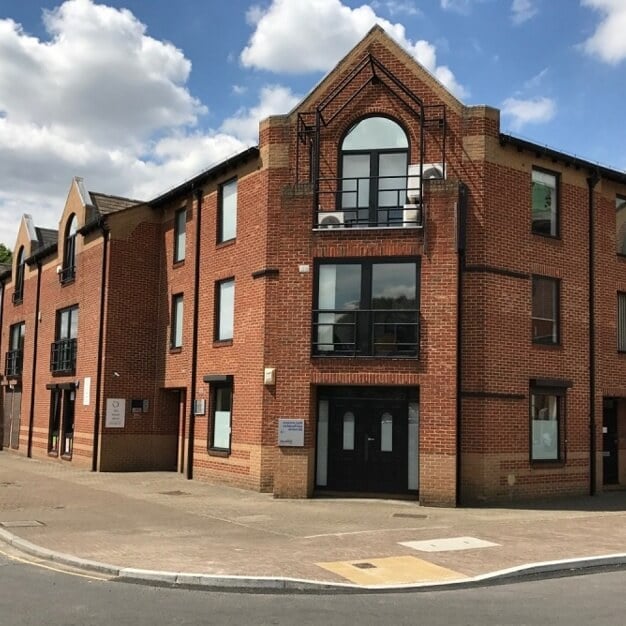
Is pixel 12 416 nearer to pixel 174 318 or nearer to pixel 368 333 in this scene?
pixel 174 318

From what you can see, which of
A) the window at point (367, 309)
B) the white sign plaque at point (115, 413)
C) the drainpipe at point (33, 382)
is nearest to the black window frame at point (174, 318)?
the white sign plaque at point (115, 413)

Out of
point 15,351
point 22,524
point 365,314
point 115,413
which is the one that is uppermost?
point 365,314

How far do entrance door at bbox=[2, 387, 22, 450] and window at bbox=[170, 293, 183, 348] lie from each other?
12.3 m

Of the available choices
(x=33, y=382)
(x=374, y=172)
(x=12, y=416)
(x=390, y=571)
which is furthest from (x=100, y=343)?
(x=390, y=571)

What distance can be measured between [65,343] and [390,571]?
19696 millimetres

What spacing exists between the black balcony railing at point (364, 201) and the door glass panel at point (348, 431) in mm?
4158

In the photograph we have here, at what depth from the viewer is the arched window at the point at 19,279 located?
33.1 metres

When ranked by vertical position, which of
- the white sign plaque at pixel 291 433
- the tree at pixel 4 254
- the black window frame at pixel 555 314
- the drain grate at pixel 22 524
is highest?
the tree at pixel 4 254

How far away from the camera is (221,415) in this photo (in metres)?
19.8

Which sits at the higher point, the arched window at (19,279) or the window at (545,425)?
the arched window at (19,279)

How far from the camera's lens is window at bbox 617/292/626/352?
64.0 ft

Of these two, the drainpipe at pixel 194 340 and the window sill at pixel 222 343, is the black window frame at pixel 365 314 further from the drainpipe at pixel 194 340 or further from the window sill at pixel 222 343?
the drainpipe at pixel 194 340

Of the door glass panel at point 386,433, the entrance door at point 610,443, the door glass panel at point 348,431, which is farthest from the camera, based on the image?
the entrance door at point 610,443

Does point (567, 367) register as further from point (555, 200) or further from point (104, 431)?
point (104, 431)
